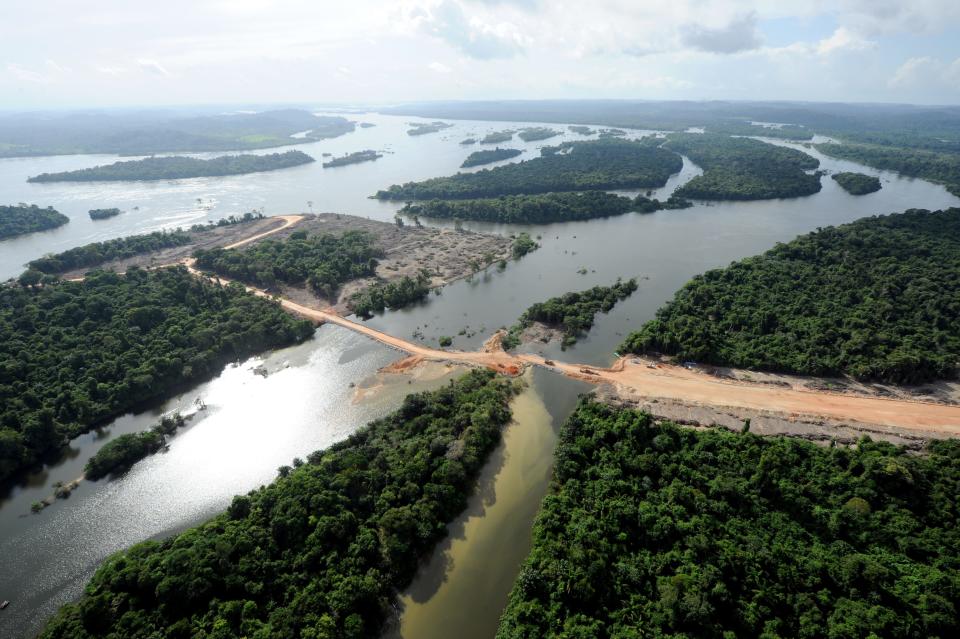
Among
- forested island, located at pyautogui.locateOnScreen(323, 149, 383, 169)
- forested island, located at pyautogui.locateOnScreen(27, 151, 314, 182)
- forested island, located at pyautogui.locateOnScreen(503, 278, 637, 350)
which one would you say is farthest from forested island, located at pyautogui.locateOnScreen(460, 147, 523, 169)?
forested island, located at pyautogui.locateOnScreen(503, 278, 637, 350)

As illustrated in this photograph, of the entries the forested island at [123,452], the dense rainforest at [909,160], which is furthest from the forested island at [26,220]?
the dense rainforest at [909,160]

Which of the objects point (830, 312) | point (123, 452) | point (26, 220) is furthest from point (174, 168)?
point (830, 312)

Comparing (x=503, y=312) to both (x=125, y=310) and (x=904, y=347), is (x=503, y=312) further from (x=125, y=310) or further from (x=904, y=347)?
(x=125, y=310)

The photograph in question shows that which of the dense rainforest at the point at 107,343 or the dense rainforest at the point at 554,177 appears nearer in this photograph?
the dense rainforest at the point at 107,343

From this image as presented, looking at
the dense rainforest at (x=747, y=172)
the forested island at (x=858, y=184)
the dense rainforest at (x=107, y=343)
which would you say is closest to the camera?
the dense rainforest at (x=107, y=343)

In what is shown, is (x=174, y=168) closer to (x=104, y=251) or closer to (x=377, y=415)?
(x=104, y=251)

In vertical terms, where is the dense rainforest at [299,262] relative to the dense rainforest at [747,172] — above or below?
below

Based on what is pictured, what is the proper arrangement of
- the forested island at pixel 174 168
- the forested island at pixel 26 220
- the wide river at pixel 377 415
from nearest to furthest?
1. the wide river at pixel 377 415
2. the forested island at pixel 26 220
3. the forested island at pixel 174 168

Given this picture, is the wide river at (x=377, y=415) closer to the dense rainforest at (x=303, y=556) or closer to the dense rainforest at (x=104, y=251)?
the dense rainforest at (x=303, y=556)
